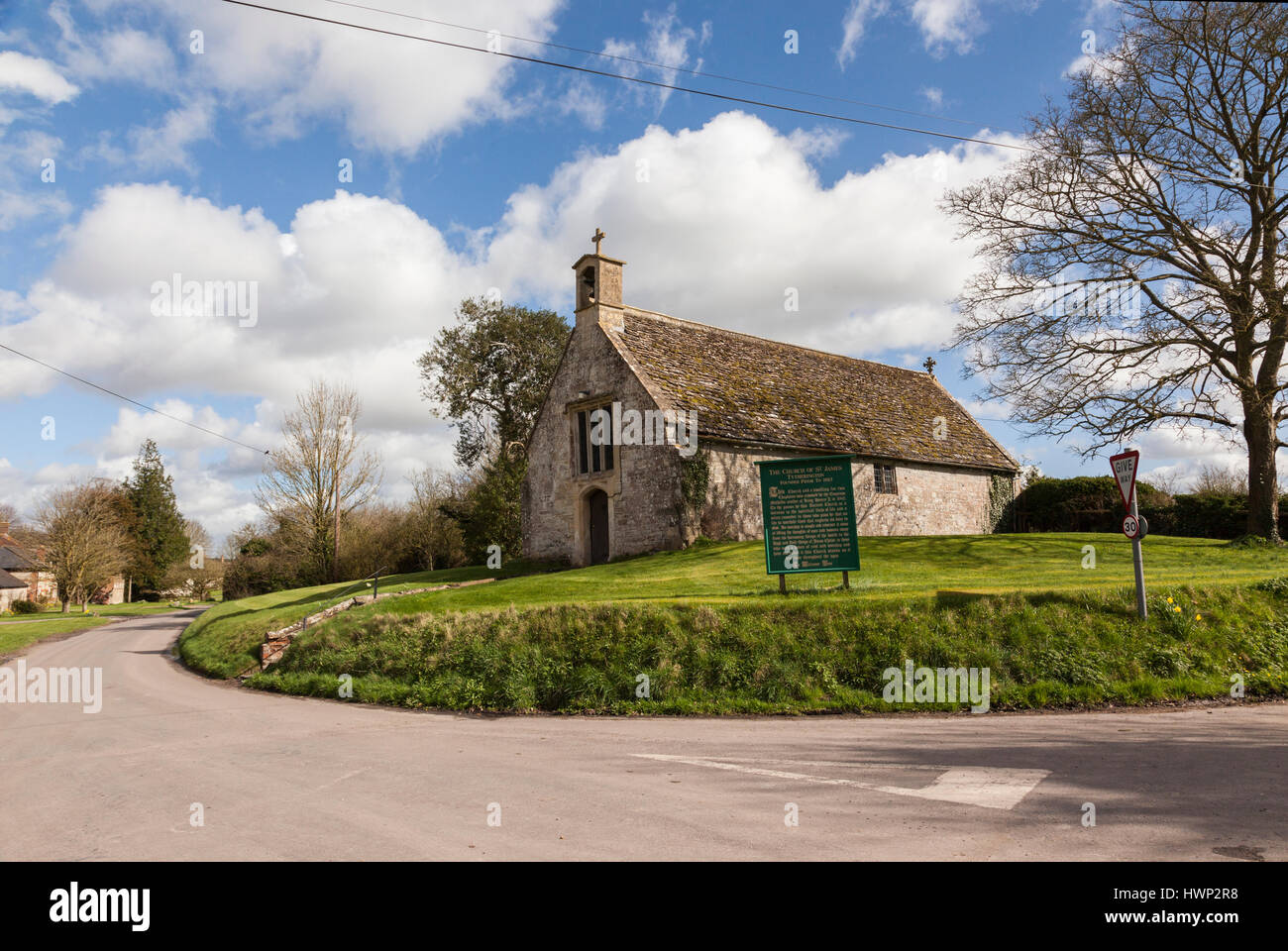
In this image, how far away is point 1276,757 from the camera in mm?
7031

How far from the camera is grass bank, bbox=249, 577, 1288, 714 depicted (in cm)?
1074

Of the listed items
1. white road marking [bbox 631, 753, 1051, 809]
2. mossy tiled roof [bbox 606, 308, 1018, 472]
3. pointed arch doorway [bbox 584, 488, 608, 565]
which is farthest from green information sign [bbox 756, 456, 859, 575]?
pointed arch doorway [bbox 584, 488, 608, 565]

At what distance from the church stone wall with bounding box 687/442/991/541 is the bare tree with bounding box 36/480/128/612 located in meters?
45.3

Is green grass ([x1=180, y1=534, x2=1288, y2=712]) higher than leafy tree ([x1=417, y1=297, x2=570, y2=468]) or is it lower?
lower

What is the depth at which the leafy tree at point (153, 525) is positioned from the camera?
6800cm

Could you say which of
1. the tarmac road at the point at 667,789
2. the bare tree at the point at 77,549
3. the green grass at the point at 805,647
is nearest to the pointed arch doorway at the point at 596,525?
the green grass at the point at 805,647

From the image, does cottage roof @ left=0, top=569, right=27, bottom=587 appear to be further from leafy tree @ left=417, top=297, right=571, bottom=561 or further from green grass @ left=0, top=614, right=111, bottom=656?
leafy tree @ left=417, top=297, right=571, bottom=561

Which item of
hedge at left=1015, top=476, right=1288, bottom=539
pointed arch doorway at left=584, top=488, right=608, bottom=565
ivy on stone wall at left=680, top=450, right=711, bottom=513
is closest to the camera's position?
ivy on stone wall at left=680, top=450, right=711, bottom=513

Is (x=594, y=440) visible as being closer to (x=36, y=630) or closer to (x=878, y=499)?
(x=878, y=499)

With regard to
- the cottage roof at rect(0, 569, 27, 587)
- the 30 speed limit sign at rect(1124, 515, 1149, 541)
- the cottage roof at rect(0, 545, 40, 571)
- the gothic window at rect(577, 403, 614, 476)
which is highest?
the gothic window at rect(577, 403, 614, 476)

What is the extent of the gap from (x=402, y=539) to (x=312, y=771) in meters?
40.1

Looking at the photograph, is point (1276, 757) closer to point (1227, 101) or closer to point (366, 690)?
point (366, 690)

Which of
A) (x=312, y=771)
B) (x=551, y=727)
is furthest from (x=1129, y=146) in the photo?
(x=312, y=771)

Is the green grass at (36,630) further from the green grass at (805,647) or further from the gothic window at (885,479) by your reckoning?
the gothic window at (885,479)
